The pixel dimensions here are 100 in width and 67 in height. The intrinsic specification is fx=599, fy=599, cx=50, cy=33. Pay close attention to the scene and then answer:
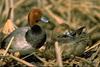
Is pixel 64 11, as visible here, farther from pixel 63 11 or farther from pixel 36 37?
pixel 36 37

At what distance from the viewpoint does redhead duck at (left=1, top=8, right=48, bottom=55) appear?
18.4 feet

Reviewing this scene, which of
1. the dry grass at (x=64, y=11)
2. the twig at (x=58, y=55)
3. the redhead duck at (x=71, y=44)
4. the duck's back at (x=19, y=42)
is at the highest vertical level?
the dry grass at (x=64, y=11)

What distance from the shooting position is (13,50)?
556 cm

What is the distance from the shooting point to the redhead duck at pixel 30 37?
5605mm

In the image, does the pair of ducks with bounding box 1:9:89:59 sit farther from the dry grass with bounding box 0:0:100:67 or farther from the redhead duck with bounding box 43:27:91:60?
the dry grass with bounding box 0:0:100:67

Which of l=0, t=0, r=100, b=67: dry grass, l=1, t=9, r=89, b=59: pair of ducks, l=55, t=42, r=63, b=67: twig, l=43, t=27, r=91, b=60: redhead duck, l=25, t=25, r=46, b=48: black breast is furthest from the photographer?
l=0, t=0, r=100, b=67: dry grass

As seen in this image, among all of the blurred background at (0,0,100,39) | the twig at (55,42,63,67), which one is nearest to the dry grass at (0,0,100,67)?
the blurred background at (0,0,100,39)

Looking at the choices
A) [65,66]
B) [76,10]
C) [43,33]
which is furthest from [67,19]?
[65,66]

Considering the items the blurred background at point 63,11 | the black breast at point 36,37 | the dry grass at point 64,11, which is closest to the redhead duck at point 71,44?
the black breast at point 36,37

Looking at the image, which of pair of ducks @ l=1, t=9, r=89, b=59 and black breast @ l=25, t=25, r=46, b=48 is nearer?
pair of ducks @ l=1, t=9, r=89, b=59

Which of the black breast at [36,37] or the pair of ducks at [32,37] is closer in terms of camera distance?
the pair of ducks at [32,37]

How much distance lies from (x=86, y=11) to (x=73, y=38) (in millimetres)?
3372

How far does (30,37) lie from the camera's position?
5.69 metres

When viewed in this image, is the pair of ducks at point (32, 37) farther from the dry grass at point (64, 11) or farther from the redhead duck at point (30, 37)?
the dry grass at point (64, 11)
